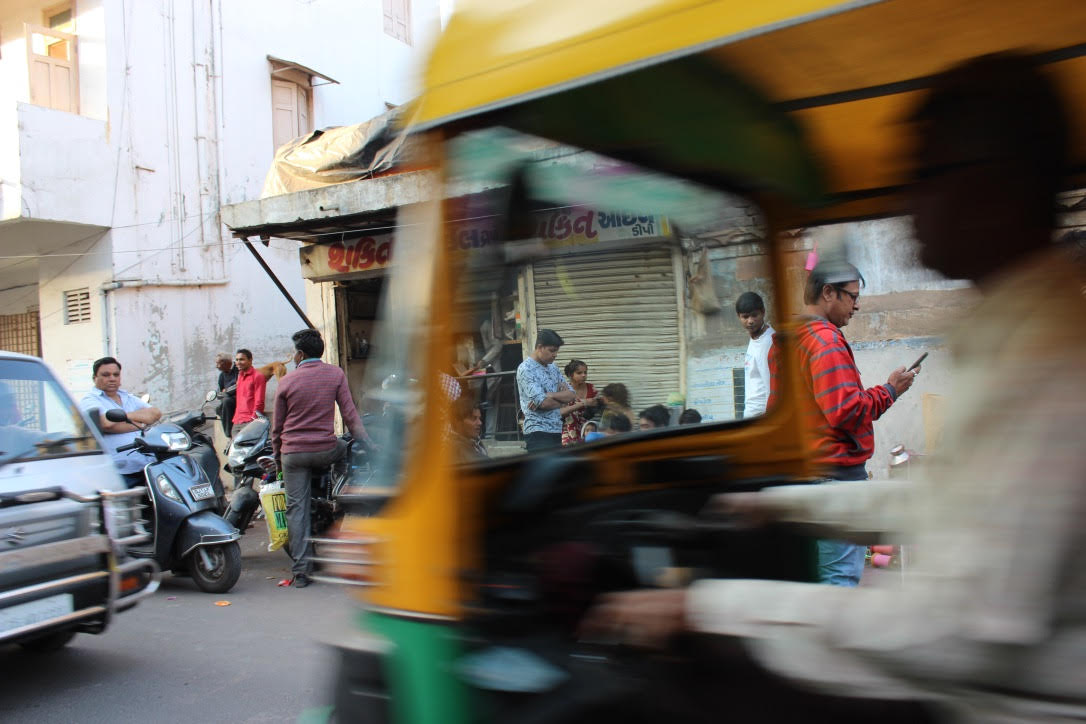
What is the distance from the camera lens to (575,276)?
2031 millimetres

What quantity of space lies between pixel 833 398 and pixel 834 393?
2cm

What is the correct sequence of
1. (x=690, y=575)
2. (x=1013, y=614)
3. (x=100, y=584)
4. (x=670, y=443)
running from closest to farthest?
(x=1013, y=614)
(x=690, y=575)
(x=670, y=443)
(x=100, y=584)

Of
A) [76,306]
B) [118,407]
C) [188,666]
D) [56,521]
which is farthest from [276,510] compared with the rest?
[76,306]

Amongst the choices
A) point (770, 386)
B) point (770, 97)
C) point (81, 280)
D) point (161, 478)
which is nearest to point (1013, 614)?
point (770, 97)

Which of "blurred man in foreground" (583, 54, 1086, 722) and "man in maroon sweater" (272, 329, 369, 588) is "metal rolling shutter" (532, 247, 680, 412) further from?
"man in maroon sweater" (272, 329, 369, 588)

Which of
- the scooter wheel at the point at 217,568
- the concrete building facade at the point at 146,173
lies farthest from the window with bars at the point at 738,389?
the concrete building facade at the point at 146,173

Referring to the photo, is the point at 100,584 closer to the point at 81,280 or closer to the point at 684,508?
the point at 684,508

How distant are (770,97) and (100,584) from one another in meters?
3.80

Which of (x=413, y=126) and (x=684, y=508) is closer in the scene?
(x=413, y=126)

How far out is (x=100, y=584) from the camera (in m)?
4.15

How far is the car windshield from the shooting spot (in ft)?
14.1

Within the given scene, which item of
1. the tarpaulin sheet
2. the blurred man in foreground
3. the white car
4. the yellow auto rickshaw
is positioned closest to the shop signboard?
the yellow auto rickshaw

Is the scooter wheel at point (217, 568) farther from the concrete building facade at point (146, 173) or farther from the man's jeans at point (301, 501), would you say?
the concrete building facade at point (146, 173)

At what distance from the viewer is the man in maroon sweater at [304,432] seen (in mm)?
6348
